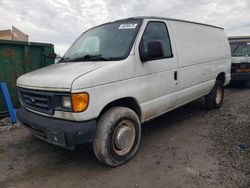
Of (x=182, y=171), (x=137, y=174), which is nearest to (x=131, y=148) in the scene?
(x=137, y=174)

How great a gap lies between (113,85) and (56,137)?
1000mm

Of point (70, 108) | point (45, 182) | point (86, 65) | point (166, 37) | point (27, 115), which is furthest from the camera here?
point (166, 37)

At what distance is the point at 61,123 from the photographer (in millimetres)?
2771

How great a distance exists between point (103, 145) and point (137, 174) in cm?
62

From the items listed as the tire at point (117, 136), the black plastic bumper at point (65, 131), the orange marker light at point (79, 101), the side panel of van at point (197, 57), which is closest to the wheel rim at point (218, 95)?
the side panel of van at point (197, 57)

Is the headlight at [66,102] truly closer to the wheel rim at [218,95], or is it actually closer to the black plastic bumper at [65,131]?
the black plastic bumper at [65,131]

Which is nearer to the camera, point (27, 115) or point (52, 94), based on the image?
point (52, 94)

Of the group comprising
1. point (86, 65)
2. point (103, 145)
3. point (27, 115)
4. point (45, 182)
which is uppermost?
point (86, 65)

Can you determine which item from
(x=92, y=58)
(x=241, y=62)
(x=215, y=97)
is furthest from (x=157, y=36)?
(x=241, y=62)

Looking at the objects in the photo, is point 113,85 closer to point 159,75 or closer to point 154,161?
point 159,75

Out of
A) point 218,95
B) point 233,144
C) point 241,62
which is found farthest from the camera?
point 241,62

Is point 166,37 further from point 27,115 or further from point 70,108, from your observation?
point 27,115

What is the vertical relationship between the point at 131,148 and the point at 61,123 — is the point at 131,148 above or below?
below

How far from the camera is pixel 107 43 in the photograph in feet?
11.6
